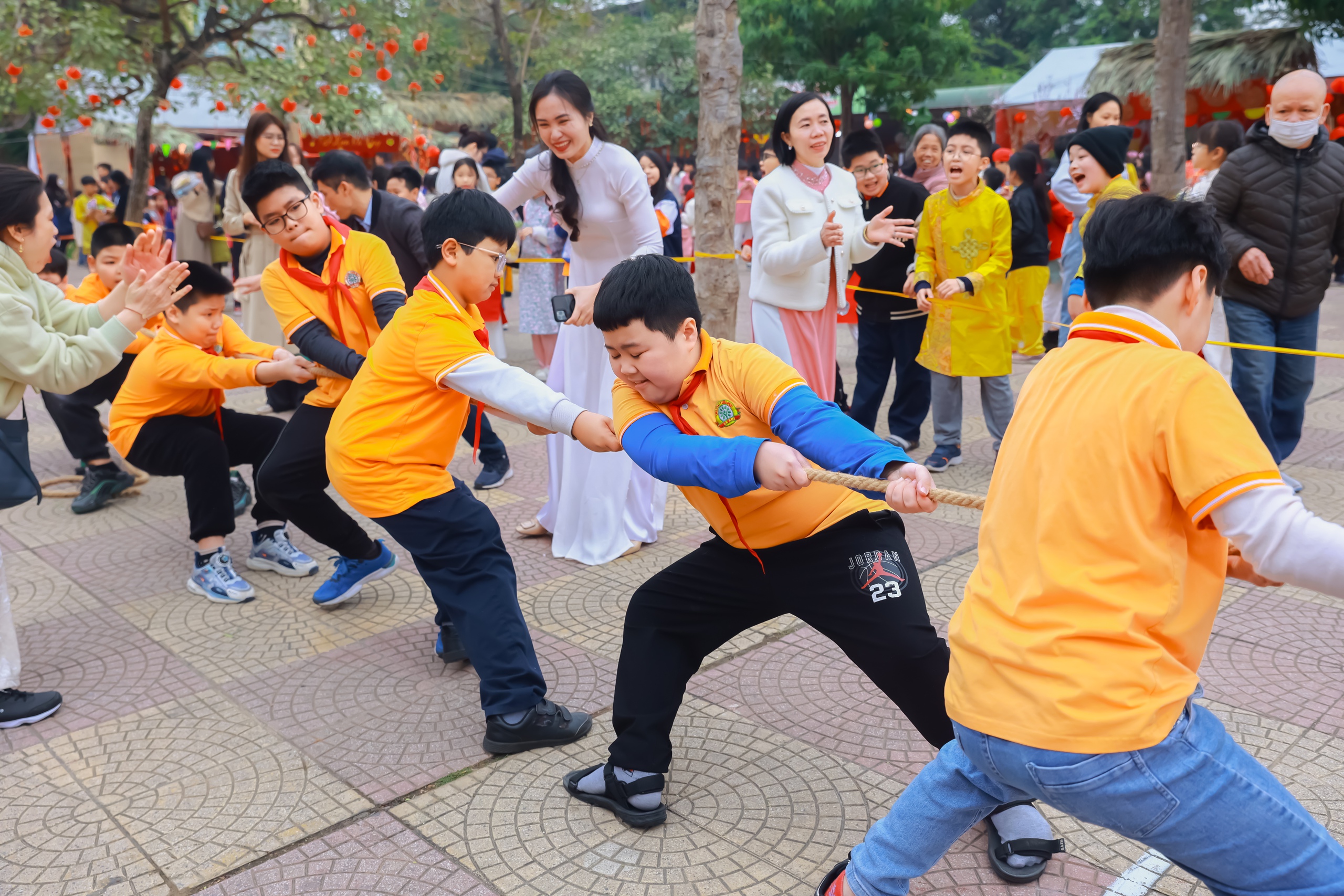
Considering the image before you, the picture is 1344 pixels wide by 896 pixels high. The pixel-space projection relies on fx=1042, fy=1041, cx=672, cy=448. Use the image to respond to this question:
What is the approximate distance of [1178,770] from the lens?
60.9 inches

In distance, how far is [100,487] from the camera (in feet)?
17.3

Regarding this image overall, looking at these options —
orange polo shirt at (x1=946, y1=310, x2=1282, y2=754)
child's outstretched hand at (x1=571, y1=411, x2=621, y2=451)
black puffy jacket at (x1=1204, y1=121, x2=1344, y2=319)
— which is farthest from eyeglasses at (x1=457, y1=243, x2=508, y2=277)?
black puffy jacket at (x1=1204, y1=121, x2=1344, y2=319)

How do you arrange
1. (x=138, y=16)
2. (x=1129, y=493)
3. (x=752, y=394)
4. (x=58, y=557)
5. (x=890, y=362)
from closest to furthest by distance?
(x=1129, y=493) → (x=752, y=394) → (x=58, y=557) → (x=890, y=362) → (x=138, y=16)

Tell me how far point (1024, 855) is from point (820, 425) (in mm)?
1005

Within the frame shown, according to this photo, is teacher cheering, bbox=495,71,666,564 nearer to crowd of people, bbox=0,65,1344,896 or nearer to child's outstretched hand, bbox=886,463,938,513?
crowd of people, bbox=0,65,1344,896

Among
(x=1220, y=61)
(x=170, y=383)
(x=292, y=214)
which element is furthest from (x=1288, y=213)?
(x=1220, y=61)

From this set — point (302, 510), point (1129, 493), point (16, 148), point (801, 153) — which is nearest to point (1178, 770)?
point (1129, 493)

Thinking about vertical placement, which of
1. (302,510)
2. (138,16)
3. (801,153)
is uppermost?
(138,16)

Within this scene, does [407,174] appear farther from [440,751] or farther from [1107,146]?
[440,751]

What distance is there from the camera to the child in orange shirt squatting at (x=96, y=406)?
17.1ft

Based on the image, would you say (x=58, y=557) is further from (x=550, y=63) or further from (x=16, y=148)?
(x=550, y=63)

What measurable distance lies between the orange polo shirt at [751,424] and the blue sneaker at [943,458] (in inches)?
125

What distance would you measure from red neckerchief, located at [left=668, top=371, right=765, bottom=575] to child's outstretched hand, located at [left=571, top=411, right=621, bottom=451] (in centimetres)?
27

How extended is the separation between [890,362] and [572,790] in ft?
13.0
